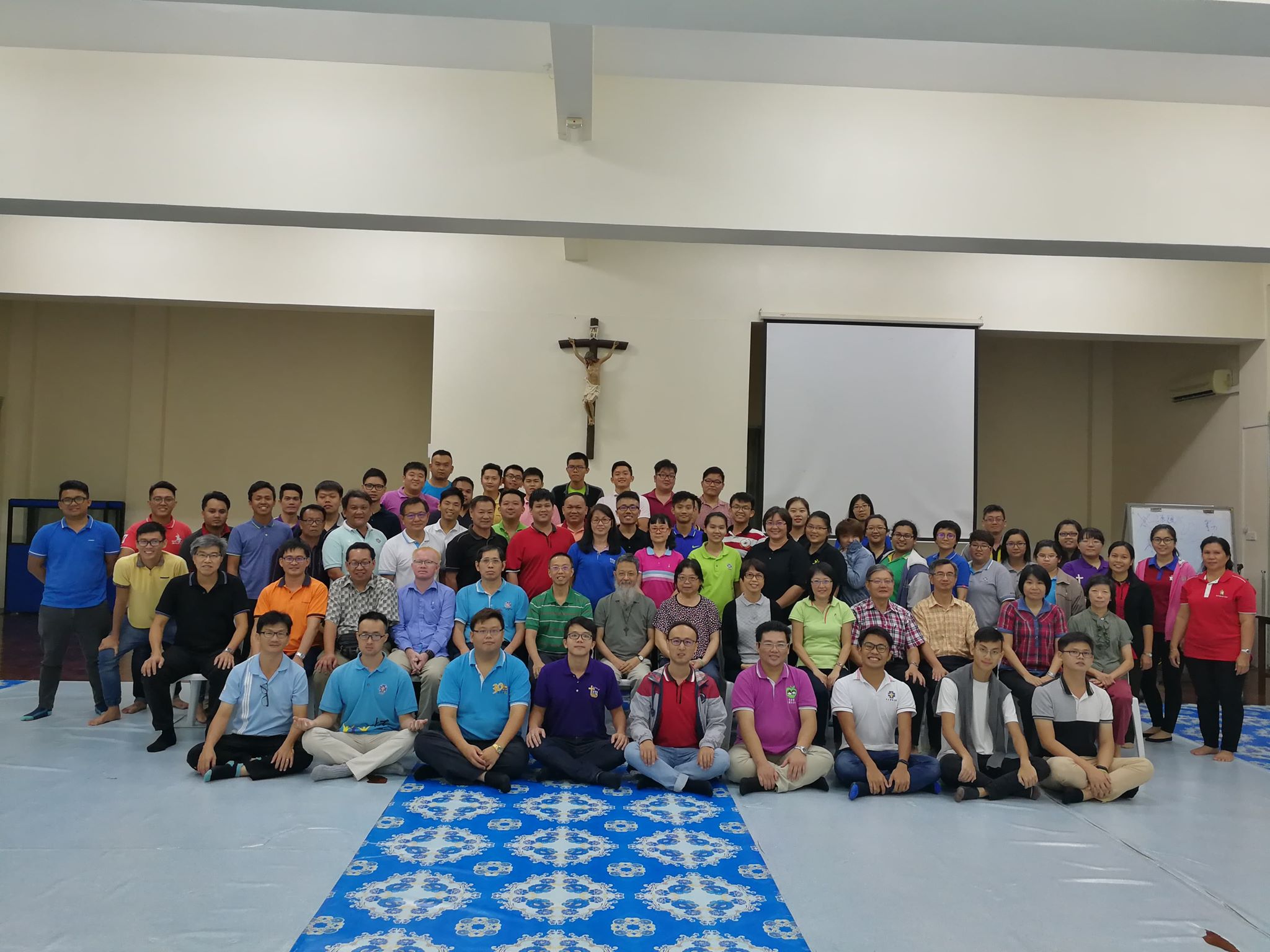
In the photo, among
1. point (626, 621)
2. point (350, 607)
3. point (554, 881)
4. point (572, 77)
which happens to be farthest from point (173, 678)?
point (572, 77)

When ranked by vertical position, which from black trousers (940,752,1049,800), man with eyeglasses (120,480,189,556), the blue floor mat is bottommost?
the blue floor mat

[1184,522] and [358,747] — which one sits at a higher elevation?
[1184,522]

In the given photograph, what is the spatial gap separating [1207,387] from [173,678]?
9.73 m

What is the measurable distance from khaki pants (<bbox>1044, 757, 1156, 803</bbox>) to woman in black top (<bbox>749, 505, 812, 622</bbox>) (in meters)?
1.61

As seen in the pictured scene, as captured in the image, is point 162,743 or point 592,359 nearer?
point 162,743

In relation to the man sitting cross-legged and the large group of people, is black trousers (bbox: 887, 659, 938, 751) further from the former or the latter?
the man sitting cross-legged

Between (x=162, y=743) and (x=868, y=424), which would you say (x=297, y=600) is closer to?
(x=162, y=743)

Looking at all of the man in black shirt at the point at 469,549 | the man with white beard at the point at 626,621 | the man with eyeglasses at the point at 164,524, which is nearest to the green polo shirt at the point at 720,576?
the man with white beard at the point at 626,621

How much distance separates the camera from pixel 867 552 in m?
5.92

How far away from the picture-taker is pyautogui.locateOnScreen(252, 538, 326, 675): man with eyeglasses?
517 cm

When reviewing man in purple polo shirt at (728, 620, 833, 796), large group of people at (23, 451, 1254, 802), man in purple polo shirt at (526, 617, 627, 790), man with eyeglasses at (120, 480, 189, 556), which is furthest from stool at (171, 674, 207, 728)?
man in purple polo shirt at (728, 620, 833, 796)

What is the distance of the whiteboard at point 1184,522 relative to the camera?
356 inches

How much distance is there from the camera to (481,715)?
4656 millimetres

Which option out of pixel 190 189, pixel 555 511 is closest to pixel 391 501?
pixel 555 511
